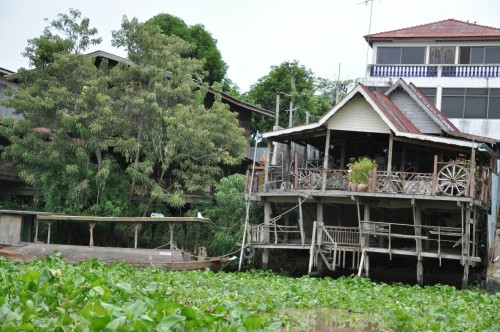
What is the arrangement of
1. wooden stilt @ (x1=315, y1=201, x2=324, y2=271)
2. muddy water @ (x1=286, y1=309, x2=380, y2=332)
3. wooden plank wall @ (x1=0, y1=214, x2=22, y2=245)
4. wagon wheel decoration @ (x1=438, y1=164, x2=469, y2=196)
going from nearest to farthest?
muddy water @ (x1=286, y1=309, x2=380, y2=332), wagon wheel decoration @ (x1=438, y1=164, x2=469, y2=196), wooden stilt @ (x1=315, y1=201, x2=324, y2=271), wooden plank wall @ (x1=0, y1=214, x2=22, y2=245)

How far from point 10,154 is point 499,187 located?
17.0 meters

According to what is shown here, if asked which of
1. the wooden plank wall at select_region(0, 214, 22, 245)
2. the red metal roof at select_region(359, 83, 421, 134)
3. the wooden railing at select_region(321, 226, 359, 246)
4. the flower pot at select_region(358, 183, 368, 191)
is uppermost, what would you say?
the red metal roof at select_region(359, 83, 421, 134)

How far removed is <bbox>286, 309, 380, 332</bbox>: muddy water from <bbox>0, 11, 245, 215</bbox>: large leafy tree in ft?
43.0

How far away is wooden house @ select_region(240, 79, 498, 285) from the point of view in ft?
67.9

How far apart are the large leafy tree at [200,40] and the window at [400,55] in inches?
540

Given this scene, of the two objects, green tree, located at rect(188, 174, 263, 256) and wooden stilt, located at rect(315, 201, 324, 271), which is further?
green tree, located at rect(188, 174, 263, 256)

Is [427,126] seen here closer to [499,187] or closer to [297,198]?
[499,187]

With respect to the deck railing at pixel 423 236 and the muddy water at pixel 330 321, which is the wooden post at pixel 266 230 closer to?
the deck railing at pixel 423 236

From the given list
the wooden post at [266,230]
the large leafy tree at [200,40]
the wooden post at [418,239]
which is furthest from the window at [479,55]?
the large leafy tree at [200,40]

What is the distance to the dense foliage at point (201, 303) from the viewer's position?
5605 millimetres

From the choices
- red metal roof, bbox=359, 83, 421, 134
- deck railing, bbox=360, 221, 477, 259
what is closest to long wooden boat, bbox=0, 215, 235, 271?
deck railing, bbox=360, 221, 477, 259

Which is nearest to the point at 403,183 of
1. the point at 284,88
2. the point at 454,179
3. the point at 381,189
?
the point at 381,189

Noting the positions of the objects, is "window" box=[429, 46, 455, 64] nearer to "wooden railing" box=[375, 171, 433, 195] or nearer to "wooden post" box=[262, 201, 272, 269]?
"wooden railing" box=[375, 171, 433, 195]

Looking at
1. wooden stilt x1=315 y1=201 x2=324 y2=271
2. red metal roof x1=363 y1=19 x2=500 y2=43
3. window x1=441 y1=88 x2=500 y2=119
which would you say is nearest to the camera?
wooden stilt x1=315 y1=201 x2=324 y2=271
